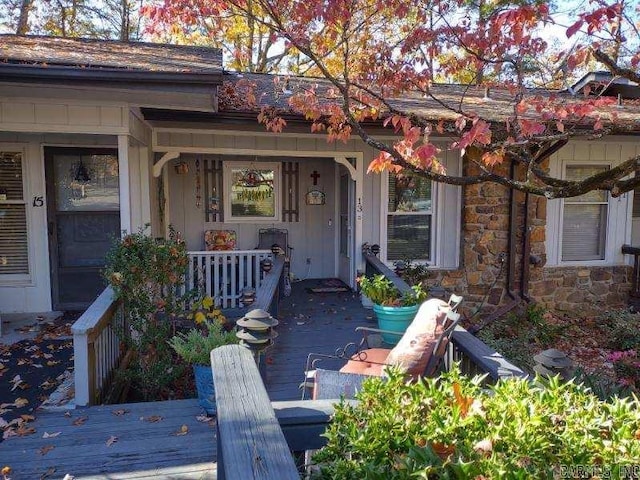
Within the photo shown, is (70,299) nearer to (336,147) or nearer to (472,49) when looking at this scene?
(336,147)

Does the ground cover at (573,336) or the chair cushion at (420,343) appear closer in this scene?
the chair cushion at (420,343)

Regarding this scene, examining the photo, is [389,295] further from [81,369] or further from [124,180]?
[124,180]

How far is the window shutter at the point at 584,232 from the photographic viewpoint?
25.1 feet

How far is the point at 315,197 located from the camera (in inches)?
326

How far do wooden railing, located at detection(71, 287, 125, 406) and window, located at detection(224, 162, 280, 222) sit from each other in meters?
3.87

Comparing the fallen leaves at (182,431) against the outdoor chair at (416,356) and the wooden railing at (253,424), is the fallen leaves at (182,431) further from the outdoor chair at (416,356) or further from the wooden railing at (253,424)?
the wooden railing at (253,424)

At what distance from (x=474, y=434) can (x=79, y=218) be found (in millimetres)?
5850

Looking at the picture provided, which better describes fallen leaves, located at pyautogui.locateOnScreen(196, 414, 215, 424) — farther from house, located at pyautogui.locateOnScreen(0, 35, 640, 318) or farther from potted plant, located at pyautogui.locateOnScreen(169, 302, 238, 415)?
house, located at pyautogui.locateOnScreen(0, 35, 640, 318)

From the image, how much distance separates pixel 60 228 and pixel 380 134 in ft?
14.1

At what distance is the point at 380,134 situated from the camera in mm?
6762

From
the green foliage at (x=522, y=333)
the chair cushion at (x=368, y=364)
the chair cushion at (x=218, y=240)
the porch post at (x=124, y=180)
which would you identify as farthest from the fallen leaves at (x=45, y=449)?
the chair cushion at (x=218, y=240)

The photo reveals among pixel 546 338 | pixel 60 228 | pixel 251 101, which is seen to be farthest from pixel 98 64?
pixel 546 338

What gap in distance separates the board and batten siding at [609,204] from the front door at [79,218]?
245 inches

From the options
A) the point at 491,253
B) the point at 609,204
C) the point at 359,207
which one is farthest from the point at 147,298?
the point at 609,204
